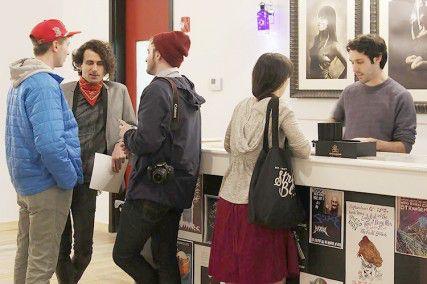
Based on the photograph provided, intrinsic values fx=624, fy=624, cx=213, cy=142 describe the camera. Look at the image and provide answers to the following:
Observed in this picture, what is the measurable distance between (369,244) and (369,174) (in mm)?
258

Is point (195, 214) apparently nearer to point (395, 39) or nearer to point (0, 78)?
point (395, 39)

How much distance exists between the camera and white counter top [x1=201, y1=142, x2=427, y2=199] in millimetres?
2117

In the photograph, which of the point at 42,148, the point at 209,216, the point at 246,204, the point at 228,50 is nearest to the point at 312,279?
the point at 246,204

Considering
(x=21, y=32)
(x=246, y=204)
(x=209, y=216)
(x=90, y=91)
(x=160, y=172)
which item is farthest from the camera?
(x=21, y=32)

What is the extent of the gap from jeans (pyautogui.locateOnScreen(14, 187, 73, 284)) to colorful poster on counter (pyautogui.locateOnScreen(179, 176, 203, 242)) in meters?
0.55

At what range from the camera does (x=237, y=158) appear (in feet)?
8.03

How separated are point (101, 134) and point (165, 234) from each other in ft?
2.25

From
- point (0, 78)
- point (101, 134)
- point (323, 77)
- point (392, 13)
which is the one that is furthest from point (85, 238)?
point (0, 78)

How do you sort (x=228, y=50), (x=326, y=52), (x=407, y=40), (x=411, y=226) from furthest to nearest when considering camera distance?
(x=228, y=50) → (x=326, y=52) → (x=407, y=40) → (x=411, y=226)

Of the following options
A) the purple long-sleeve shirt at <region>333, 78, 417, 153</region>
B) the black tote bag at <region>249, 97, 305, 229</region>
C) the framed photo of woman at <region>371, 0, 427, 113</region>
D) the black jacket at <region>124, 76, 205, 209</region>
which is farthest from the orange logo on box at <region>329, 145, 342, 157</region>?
the framed photo of woman at <region>371, 0, 427, 113</region>

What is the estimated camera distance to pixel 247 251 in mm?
2336

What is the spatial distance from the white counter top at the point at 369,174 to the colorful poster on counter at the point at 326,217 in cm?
5

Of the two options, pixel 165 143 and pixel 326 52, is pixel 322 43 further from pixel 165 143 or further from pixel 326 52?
pixel 165 143

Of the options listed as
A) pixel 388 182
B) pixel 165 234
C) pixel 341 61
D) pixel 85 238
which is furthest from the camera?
pixel 341 61
